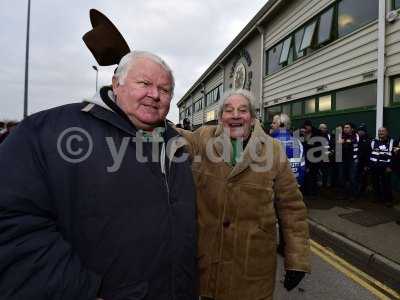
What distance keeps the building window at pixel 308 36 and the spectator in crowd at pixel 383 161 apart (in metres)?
5.59

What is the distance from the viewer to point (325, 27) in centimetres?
1095

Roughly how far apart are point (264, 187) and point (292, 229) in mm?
401

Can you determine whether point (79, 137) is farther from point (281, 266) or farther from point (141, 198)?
point (281, 266)

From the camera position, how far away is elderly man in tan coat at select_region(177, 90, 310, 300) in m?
2.08

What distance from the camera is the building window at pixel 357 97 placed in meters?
8.94

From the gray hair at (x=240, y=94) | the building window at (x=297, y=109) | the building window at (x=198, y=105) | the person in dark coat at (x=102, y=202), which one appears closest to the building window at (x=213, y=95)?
the building window at (x=198, y=105)

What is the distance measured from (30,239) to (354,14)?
11079 millimetres

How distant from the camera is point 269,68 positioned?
15891 millimetres

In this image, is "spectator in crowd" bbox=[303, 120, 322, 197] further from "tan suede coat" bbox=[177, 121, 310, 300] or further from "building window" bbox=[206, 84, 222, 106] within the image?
"building window" bbox=[206, 84, 222, 106]

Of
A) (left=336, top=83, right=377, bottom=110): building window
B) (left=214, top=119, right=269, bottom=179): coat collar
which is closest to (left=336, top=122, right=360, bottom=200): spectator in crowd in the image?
(left=336, top=83, right=377, bottom=110): building window

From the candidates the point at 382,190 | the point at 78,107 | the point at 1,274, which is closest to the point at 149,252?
the point at 1,274

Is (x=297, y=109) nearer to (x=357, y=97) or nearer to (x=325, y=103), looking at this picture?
(x=325, y=103)

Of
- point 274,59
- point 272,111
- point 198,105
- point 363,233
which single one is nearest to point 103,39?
point 363,233

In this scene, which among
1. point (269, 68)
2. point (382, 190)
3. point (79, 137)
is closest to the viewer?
point (79, 137)
